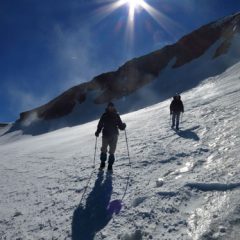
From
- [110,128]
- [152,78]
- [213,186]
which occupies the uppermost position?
[152,78]

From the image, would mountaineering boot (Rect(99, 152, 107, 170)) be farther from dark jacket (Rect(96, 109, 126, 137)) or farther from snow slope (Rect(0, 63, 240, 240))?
dark jacket (Rect(96, 109, 126, 137))

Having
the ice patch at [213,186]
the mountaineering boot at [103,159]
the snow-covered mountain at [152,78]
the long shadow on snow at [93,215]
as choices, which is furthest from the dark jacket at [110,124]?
the snow-covered mountain at [152,78]

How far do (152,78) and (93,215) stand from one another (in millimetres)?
55502

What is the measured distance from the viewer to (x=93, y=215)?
25.7 feet

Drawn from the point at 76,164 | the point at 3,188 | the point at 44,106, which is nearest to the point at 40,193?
the point at 3,188

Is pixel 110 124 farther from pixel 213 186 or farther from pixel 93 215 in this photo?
pixel 213 186

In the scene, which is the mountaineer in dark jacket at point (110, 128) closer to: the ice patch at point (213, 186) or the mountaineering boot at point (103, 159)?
the mountaineering boot at point (103, 159)

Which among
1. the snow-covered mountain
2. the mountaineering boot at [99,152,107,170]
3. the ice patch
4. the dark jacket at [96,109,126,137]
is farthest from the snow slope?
the snow-covered mountain

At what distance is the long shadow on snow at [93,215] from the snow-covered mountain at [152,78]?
38401 mm

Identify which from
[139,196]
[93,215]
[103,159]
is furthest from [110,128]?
[93,215]

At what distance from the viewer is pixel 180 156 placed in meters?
11.7

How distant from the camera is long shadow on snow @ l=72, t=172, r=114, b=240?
7105mm

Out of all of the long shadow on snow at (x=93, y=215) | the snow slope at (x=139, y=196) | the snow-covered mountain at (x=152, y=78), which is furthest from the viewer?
the snow-covered mountain at (x=152, y=78)

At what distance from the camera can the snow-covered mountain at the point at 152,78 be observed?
50.8 meters
